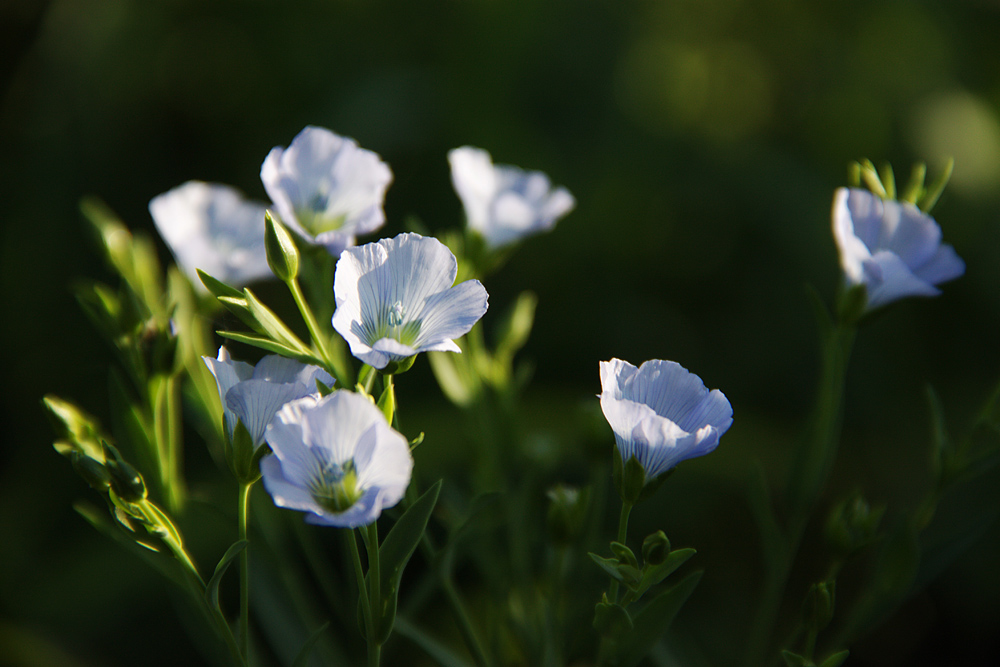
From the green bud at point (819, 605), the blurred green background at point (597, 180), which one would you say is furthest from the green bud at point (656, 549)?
the blurred green background at point (597, 180)

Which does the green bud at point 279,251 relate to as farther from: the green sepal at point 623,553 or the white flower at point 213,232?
the green sepal at point 623,553

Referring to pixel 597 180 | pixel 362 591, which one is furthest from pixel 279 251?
pixel 597 180

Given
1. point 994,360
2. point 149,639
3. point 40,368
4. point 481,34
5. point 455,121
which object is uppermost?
point 481,34

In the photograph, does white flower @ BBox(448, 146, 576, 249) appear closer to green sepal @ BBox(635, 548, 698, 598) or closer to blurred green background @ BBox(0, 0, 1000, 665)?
green sepal @ BBox(635, 548, 698, 598)

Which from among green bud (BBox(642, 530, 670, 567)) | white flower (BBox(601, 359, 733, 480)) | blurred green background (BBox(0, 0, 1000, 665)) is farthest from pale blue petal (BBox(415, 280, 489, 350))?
blurred green background (BBox(0, 0, 1000, 665))

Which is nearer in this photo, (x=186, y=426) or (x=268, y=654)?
(x=268, y=654)

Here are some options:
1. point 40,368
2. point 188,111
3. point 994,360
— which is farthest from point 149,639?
point 994,360

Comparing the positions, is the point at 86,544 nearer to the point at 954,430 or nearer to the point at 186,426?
the point at 186,426
